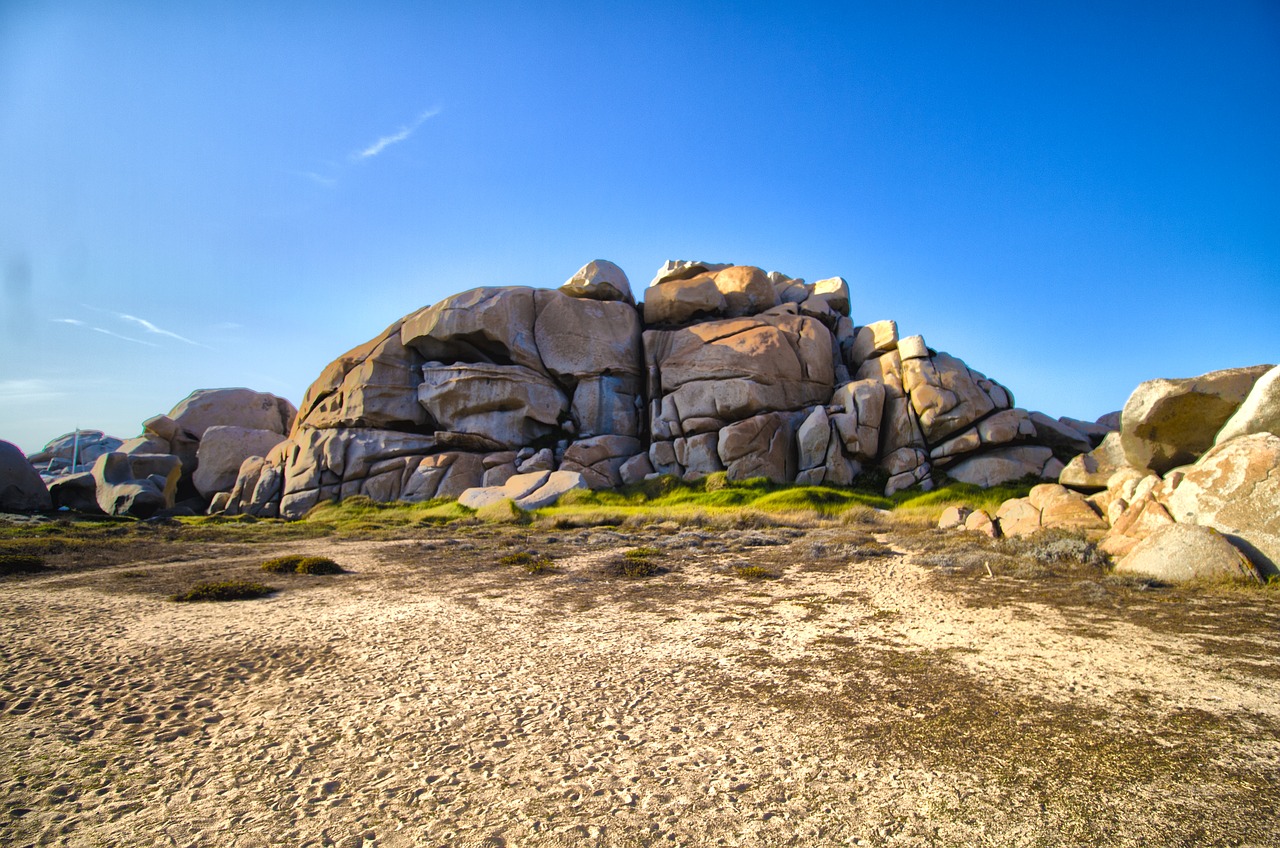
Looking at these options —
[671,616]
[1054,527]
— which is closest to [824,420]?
[1054,527]

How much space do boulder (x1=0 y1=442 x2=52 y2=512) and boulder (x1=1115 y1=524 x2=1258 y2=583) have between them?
5663 centimetres

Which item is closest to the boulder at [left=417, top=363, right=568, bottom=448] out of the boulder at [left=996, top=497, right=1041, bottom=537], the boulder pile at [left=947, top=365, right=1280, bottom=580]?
the boulder at [left=996, top=497, right=1041, bottom=537]

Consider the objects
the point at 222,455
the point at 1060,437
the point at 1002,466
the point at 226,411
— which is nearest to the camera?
the point at 1002,466

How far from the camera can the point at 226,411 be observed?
6022cm

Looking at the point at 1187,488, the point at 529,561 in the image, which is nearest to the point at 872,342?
the point at 1187,488

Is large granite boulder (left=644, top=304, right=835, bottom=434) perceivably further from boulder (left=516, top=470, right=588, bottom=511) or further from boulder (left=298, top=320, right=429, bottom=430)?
boulder (left=298, top=320, right=429, bottom=430)

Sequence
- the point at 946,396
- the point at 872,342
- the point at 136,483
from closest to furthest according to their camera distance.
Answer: the point at 946,396
the point at 136,483
the point at 872,342

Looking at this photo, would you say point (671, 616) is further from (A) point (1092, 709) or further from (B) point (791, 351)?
(B) point (791, 351)

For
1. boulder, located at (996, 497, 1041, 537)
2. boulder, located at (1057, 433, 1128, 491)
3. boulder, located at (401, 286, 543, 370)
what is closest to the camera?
boulder, located at (996, 497, 1041, 537)

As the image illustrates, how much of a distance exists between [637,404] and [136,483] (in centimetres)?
3588

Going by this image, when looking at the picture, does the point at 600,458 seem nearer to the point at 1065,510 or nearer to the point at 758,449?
the point at 758,449

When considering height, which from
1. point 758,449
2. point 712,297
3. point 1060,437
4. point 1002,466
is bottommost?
point 1002,466

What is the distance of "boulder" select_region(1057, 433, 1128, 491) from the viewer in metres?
21.8

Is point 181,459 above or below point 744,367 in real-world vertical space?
below
